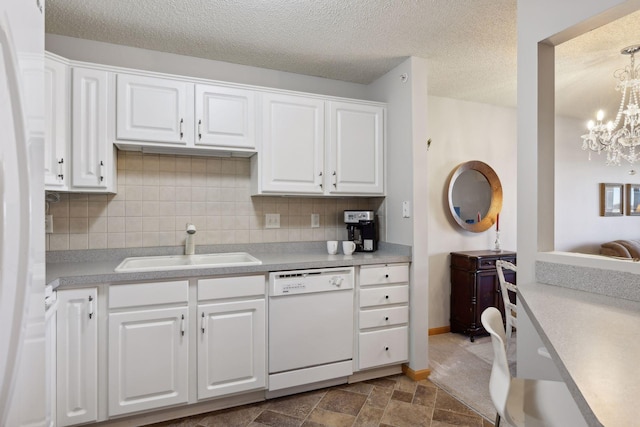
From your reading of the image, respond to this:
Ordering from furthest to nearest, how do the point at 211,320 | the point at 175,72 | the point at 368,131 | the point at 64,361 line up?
the point at 368,131, the point at 175,72, the point at 211,320, the point at 64,361

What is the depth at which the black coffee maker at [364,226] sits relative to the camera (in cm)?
296

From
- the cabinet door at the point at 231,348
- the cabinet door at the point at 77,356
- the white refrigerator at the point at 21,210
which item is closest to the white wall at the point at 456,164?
the cabinet door at the point at 231,348

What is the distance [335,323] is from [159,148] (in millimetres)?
1777

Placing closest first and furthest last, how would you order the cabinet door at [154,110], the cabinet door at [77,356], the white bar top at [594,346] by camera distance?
the white bar top at [594,346]
the cabinet door at [77,356]
the cabinet door at [154,110]

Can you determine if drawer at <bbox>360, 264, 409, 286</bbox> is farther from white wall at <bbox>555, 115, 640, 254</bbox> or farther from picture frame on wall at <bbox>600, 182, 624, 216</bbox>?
picture frame on wall at <bbox>600, 182, 624, 216</bbox>

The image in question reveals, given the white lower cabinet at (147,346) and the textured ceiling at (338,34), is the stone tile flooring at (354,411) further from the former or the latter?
the textured ceiling at (338,34)

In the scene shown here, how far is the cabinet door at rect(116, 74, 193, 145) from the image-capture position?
224cm

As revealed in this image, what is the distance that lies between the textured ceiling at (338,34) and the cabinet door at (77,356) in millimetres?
1685

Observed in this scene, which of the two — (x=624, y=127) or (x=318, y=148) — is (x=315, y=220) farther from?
(x=624, y=127)

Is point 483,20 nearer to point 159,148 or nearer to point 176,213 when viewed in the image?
point 159,148

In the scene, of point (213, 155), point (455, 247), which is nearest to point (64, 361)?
point (213, 155)

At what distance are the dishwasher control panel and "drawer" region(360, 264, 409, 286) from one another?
0.11m

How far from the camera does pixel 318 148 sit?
2.77 metres

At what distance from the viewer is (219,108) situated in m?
2.47
